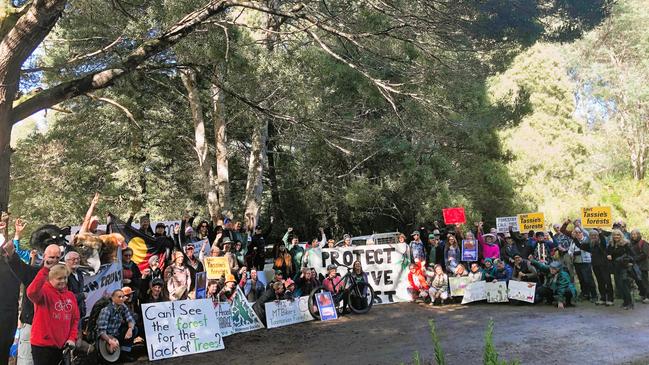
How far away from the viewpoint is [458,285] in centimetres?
1233

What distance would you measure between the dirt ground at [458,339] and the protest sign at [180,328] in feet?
0.63

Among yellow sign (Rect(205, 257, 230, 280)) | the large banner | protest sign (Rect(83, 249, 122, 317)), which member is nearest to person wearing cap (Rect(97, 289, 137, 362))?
protest sign (Rect(83, 249, 122, 317))

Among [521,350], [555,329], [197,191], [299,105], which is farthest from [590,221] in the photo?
[197,191]

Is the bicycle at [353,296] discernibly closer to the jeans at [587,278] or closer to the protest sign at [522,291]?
the protest sign at [522,291]

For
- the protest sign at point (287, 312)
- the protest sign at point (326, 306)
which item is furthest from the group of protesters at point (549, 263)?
the protest sign at point (287, 312)

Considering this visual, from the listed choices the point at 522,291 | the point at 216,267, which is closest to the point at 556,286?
the point at 522,291

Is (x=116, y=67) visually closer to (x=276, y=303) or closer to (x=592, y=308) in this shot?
(x=276, y=303)

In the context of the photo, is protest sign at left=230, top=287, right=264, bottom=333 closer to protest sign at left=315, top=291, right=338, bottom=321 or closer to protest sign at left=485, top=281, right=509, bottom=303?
protest sign at left=315, top=291, right=338, bottom=321

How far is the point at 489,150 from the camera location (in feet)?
70.0

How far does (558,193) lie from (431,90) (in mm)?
11559

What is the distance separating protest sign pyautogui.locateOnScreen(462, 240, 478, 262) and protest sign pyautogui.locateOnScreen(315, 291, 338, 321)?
13.2ft

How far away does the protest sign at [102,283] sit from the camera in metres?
7.63

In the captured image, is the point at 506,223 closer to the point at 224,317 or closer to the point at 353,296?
the point at 353,296

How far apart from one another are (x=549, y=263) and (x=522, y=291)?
128 cm
